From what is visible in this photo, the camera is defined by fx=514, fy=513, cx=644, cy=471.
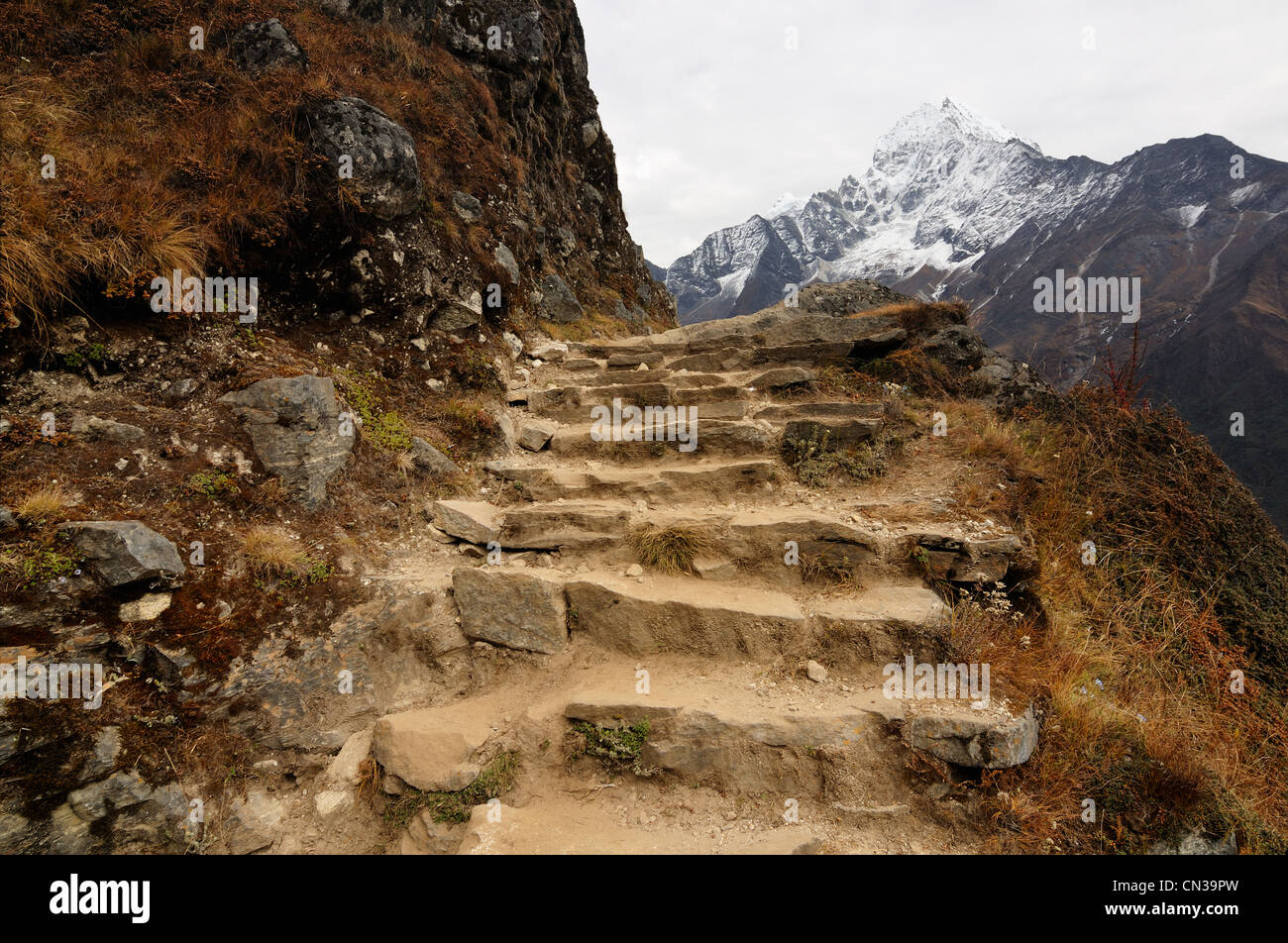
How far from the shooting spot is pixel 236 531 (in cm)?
445

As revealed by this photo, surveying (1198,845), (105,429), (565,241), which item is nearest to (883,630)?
(1198,845)

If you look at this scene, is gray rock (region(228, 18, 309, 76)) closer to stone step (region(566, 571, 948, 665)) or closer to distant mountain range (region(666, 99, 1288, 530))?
stone step (region(566, 571, 948, 665))

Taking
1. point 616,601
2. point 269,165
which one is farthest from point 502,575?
point 269,165

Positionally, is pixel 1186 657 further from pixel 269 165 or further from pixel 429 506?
pixel 269 165

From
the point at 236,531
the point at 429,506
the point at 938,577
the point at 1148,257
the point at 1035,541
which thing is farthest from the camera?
the point at 1148,257

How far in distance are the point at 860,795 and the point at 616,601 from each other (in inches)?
93.3

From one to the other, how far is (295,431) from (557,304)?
742cm

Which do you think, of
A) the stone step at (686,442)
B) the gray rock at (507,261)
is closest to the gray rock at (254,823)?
the stone step at (686,442)

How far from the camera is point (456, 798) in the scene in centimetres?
377

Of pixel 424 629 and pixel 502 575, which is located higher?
pixel 502 575

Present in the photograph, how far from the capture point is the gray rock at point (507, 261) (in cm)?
966

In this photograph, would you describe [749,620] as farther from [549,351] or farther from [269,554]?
[549,351]

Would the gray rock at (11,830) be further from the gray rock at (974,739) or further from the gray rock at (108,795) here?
the gray rock at (974,739)

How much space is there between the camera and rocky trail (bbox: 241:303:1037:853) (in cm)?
359
